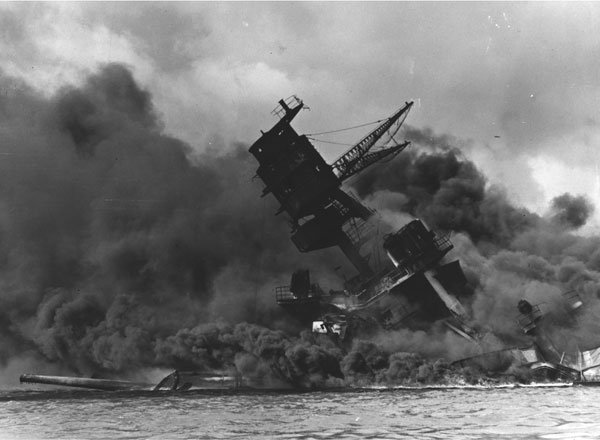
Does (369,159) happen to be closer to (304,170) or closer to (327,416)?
(304,170)

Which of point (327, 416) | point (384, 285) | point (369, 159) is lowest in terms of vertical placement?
point (327, 416)

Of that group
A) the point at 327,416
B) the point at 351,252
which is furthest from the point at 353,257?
the point at 327,416

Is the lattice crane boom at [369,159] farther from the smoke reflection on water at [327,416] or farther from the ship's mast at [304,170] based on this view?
the smoke reflection on water at [327,416]

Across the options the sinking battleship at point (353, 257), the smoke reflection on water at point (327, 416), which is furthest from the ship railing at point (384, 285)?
the smoke reflection on water at point (327, 416)

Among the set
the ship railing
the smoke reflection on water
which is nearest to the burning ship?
the ship railing

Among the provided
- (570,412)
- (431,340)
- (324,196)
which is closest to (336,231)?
(324,196)

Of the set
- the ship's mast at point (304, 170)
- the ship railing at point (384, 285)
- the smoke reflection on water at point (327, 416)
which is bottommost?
the smoke reflection on water at point (327, 416)

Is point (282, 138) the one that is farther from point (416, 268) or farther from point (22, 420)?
point (22, 420)

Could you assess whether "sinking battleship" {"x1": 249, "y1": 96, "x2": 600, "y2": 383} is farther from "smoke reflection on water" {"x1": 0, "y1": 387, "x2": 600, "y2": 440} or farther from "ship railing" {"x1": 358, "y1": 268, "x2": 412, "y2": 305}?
"smoke reflection on water" {"x1": 0, "y1": 387, "x2": 600, "y2": 440}
